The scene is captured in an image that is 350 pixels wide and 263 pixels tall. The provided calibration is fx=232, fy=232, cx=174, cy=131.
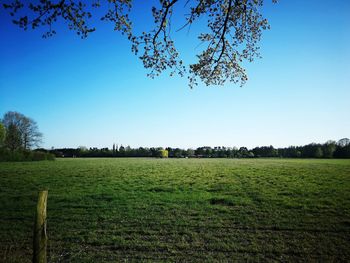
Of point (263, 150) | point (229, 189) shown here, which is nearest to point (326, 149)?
point (263, 150)

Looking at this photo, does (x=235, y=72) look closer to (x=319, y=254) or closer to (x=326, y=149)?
(x=319, y=254)

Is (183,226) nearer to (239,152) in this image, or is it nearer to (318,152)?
(318,152)

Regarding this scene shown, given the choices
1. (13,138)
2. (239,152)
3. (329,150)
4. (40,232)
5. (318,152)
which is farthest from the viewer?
(239,152)

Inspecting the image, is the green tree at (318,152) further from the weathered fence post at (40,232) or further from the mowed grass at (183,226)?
the weathered fence post at (40,232)

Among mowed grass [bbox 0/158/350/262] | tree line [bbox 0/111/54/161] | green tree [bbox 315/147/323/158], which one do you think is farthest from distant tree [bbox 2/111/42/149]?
green tree [bbox 315/147/323/158]

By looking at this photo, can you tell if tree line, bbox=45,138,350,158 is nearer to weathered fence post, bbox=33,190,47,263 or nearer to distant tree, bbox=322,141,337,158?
distant tree, bbox=322,141,337,158

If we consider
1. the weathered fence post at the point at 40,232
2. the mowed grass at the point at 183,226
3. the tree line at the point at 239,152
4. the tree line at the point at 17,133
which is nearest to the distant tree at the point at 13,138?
the tree line at the point at 17,133

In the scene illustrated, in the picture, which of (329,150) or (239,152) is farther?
(239,152)

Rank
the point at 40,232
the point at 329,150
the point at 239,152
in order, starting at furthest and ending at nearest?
1. the point at 239,152
2. the point at 329,150
3. the point at 40,232

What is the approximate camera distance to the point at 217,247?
29.0 ft

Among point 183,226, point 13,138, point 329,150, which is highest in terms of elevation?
point 13,138

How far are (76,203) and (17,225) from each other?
4.32m

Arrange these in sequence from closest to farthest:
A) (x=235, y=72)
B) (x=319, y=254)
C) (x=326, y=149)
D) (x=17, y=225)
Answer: (x=319, y=254) < (x=235, y=72) < (x=17, y=225) < (x=326, y=149)

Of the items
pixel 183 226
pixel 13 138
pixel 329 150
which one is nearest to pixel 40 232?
pixel 183 226
